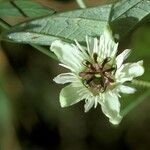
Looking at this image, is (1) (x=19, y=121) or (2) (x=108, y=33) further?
(1) (x=19, y=121)

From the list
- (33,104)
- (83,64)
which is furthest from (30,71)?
(83,64)

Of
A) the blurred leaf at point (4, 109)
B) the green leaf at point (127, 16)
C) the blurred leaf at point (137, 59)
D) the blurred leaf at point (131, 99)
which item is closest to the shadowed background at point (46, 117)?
the blurred leaf at point (4, 109)

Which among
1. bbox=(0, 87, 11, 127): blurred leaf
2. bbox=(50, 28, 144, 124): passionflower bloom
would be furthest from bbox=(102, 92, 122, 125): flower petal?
bbox=(0, 87, 11, 127): blurred leaf

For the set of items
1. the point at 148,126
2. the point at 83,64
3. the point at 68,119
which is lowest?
the point at 148,126

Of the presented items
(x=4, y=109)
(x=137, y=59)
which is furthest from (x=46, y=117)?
(x=137, y=59)

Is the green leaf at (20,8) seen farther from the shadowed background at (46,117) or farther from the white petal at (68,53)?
the shadowed background at (46,117)

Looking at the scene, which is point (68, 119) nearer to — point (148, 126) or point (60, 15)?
point (148, 126)

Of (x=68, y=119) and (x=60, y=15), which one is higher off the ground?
(x=60, y=15)

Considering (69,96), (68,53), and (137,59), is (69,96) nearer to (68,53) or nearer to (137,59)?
(68,53)
